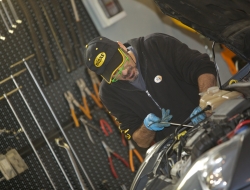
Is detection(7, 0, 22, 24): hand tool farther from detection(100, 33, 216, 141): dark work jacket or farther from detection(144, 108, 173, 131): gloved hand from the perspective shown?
detection(144, 108, 173, 131): gloved hand

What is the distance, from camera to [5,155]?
5734 mm

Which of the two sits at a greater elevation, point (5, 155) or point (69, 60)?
point (69, 60)

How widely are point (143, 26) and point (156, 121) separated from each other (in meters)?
2.55

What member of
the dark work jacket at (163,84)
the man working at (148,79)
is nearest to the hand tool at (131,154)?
the man working at (148,79)

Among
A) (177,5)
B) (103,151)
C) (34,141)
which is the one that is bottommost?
(103,151)

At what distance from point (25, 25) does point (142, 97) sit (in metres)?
1.91

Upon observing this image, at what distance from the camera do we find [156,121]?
423 cm

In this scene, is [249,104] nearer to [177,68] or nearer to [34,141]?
[177,68]

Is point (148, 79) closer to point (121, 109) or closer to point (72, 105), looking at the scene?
point (121, 109)

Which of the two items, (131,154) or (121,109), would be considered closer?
(121,109)

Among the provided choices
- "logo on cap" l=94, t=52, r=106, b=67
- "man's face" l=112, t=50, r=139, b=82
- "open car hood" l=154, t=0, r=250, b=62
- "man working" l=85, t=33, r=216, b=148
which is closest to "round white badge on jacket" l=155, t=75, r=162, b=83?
"man working" l=85, t=33, r=216, b=148

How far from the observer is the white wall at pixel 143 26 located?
6379 mm

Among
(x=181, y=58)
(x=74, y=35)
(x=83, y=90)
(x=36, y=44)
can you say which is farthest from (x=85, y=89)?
(x=181, y=58)

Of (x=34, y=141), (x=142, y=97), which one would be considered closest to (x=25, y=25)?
(x=34, y=141)
